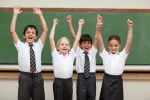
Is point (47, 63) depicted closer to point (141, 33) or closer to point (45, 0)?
point (45, 0)

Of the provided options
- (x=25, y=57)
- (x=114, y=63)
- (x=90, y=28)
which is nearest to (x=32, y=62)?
(x=25, y=57)

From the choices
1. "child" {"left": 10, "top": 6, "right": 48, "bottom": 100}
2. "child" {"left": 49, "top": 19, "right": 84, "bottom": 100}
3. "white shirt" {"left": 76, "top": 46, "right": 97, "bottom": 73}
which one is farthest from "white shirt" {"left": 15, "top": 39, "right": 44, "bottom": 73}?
"white shirt" {"left": 76, "top": 46, "right": 97, "bottom": 73}

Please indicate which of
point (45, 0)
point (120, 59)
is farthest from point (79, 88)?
point (45, 0)

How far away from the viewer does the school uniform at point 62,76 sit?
2.81 meters

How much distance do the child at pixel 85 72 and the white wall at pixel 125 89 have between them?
2.49ft

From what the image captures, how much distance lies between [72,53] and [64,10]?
1.02m

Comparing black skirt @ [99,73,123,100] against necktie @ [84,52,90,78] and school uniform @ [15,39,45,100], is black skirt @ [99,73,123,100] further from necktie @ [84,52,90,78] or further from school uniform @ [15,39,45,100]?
school uniform @ [15,39,45,100]

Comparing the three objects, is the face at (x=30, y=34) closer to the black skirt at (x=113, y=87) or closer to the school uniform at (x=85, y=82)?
the school uniform at (x=85, y=82)

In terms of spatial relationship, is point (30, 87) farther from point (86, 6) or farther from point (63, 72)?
point (86, 6)

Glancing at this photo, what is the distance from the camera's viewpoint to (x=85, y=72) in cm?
295

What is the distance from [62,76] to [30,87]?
0.37 m

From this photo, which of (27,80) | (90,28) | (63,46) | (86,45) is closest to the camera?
(27,80)

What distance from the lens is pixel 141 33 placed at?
370 centimetres

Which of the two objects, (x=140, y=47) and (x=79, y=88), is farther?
(x=140, y=47)
